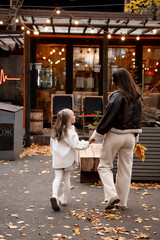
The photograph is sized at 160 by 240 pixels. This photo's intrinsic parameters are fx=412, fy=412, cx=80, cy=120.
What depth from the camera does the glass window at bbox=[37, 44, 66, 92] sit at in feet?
48.9

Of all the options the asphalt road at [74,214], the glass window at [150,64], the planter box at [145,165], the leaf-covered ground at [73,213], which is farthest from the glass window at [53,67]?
the planter box at [145,165]

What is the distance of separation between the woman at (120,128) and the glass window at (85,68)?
9136mm

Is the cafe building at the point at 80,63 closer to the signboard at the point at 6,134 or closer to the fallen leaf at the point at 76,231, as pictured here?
the signboard at the point at 6,134

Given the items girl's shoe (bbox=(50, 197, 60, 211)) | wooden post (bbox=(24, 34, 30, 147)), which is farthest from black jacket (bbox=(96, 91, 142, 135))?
wooden post (bbox=(24, 34, 30, 147))

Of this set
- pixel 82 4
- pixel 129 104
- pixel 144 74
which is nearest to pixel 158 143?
pixel 129 104

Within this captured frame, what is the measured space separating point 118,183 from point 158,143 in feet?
7.21

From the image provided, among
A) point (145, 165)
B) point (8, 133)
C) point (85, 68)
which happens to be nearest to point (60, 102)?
point (85, 68)

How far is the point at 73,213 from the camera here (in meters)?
5.88

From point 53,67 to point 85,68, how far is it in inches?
46.0

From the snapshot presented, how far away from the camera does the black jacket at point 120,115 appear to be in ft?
18.5

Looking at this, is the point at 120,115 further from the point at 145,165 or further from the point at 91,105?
the point at 91,105

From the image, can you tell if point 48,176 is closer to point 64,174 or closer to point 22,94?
point 64,174

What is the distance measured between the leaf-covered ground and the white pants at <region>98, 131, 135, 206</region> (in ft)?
1.04

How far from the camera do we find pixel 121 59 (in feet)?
49.8
